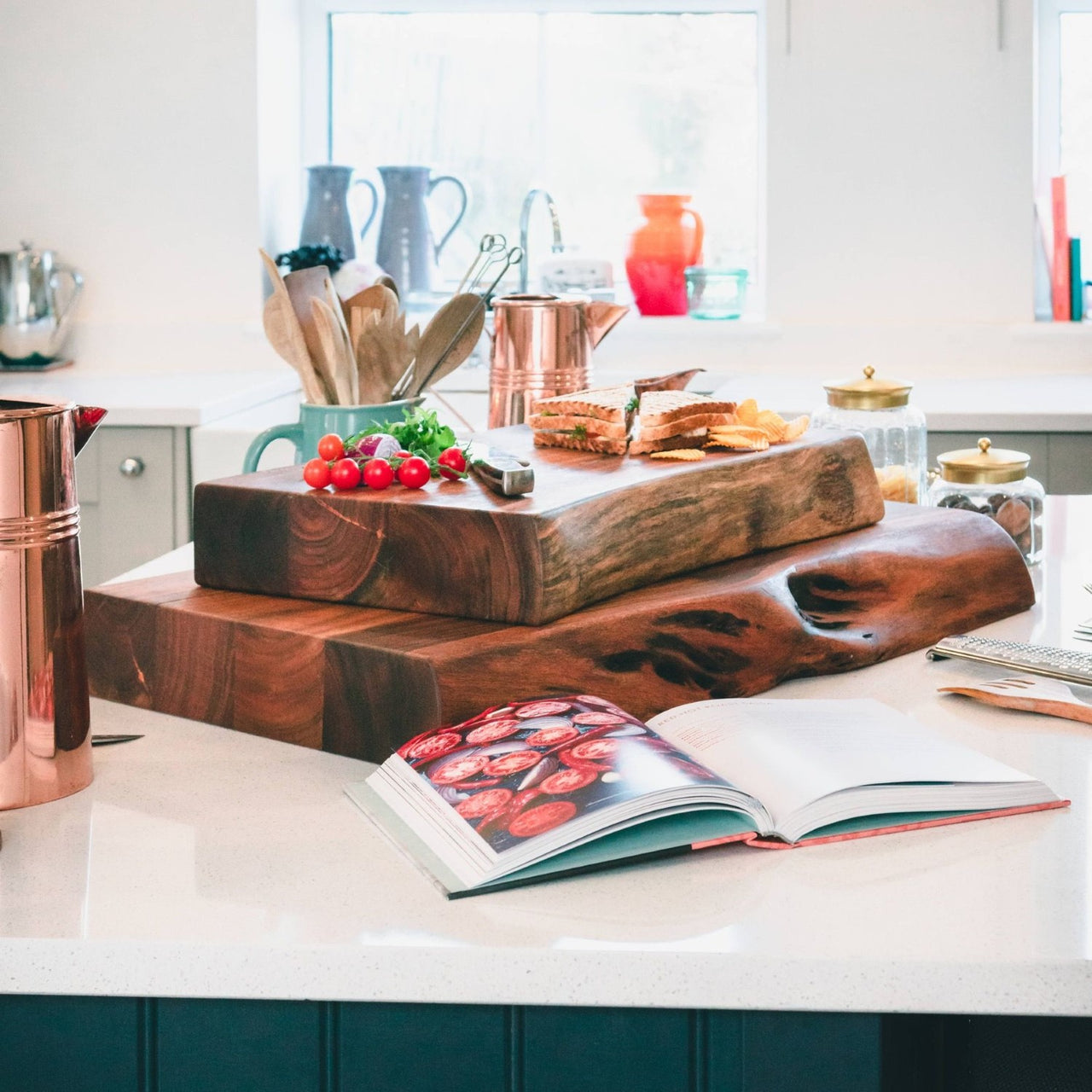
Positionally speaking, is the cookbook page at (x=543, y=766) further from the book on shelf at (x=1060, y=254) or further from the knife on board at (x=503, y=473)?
the book on shelf at (x=1060, y=254)

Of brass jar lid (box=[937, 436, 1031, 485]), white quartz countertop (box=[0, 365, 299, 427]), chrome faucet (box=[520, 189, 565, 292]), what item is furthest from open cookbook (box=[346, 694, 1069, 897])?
chrome faucet (box=[520, 189, 565, 292])

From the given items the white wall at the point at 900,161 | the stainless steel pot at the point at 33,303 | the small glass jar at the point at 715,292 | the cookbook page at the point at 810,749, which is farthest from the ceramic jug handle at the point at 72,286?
the cookbook page at the point at 810,749

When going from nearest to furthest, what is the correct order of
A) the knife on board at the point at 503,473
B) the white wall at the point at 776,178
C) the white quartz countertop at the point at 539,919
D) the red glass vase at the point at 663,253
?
the white quartz countertop at the point at 539,919
the knife on board at the point at 503,473
the white wall at the point at 776,178
the red glass vase at the point at 663,253

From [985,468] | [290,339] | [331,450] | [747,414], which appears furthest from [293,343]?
[985,468]

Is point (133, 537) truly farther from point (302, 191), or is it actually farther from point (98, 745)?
point (98, 745)

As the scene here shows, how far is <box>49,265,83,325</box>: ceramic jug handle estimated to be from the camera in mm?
3254

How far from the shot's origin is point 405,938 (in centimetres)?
69

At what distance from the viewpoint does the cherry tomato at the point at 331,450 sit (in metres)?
1.11

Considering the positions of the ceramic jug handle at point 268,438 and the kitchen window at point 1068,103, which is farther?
the kitchen window at point 1068,103

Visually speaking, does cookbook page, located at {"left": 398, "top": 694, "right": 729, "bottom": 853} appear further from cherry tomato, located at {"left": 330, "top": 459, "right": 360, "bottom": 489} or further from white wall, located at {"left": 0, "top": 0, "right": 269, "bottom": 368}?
white wall, located at {"left": 0, "top": 0, "right": 269, "bottom": 368}

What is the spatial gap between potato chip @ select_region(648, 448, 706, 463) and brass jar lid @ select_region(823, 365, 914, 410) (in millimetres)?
333

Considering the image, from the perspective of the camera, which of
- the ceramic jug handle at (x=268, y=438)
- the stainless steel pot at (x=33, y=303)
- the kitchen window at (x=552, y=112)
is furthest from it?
the kitchen window at (x=552, y=112)

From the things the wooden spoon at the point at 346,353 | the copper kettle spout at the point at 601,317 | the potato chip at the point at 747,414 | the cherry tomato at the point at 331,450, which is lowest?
the cherry tomato at the point at 331,450

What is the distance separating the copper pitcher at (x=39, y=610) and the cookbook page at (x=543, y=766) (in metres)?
0.20
